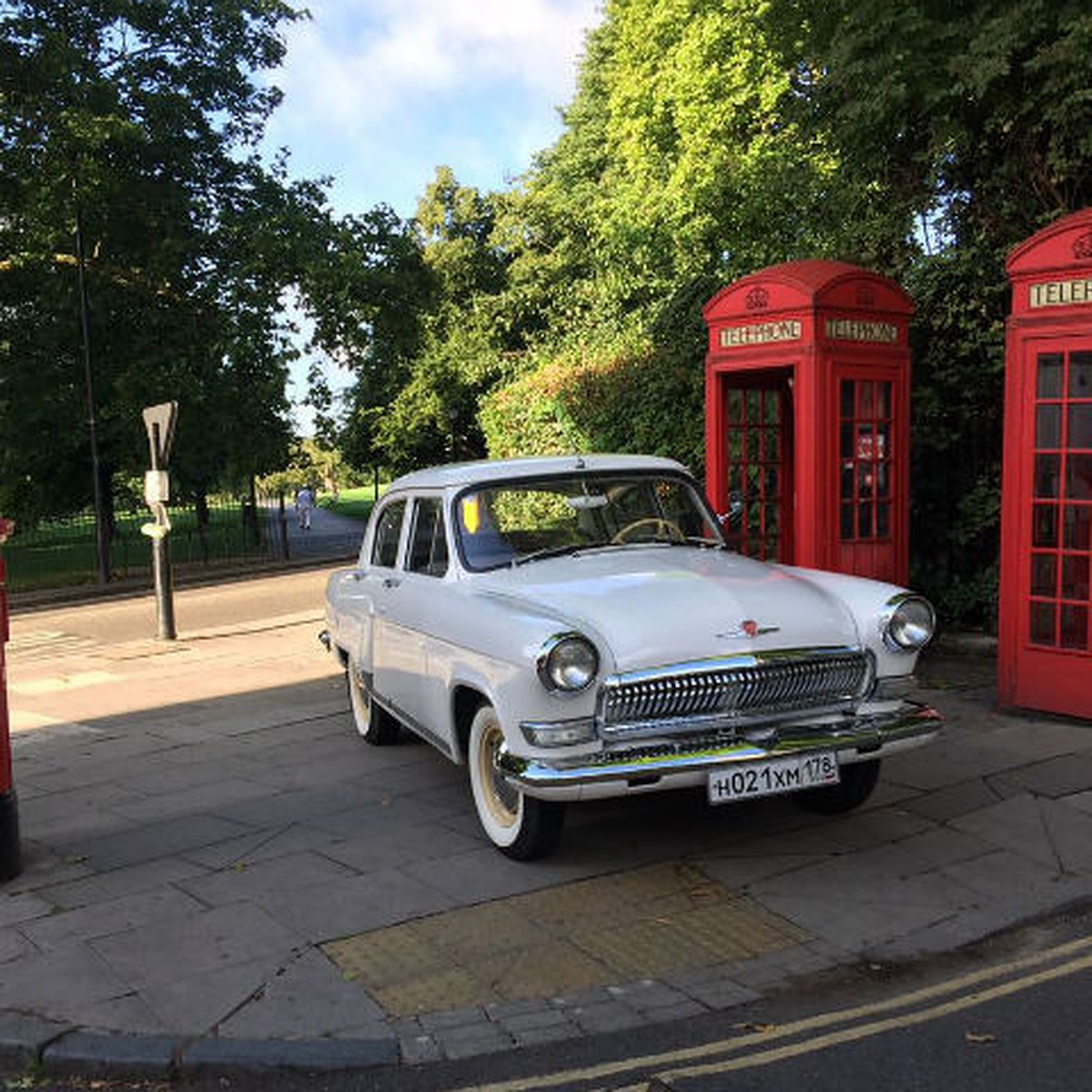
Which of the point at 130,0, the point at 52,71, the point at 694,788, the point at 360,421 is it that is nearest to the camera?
the point at 694,788

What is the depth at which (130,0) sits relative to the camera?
71.4ft

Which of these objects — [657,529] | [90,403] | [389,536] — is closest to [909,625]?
[657,529]

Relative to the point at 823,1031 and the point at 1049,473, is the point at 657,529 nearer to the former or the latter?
the point at 1049,473

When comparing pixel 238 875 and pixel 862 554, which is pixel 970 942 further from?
pixel 862 554

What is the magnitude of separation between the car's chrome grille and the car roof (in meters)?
1.74

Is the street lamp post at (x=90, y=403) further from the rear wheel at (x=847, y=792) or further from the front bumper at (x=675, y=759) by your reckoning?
the front bumper at (x=675, y=759)

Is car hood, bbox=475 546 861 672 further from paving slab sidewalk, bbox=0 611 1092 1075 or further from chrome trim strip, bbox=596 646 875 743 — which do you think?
paving slab sidewalk, bbox=0 611 1092 1075

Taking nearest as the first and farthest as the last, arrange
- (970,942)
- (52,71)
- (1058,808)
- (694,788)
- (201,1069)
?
(201,1069), (970,942), (1058,808), (694,788), (52,71)

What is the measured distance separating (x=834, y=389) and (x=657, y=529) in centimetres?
263

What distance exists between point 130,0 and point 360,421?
15.5 metres

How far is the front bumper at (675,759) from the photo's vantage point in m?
4.09

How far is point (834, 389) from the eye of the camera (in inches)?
303

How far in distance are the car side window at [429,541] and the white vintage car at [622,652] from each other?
2cm

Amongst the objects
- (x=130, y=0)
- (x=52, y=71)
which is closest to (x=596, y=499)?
(x=52, y=71)
